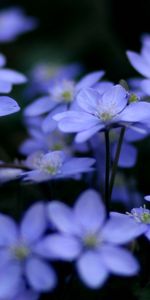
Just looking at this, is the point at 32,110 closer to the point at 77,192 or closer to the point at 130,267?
the point at 77,192

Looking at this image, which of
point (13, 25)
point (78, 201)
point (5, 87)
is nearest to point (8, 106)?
point (5, 87)

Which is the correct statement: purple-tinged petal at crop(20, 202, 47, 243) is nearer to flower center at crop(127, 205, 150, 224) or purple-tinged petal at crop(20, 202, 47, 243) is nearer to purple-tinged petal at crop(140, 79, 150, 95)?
flower center at crop(127, 205, 150, 224)

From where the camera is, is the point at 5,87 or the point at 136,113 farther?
the point at 5,87

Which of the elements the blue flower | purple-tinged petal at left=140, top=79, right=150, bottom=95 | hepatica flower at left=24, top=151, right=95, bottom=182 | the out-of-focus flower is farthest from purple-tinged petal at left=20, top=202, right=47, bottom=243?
the out-of-focus flower

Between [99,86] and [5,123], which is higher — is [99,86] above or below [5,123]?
above

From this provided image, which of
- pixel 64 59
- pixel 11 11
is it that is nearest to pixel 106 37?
pixel 64 59

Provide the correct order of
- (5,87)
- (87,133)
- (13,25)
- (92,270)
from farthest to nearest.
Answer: (13,25) → (5,87) → (87,133) → (92,270)

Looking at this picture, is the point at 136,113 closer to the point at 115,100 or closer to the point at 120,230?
the point at 115,100
